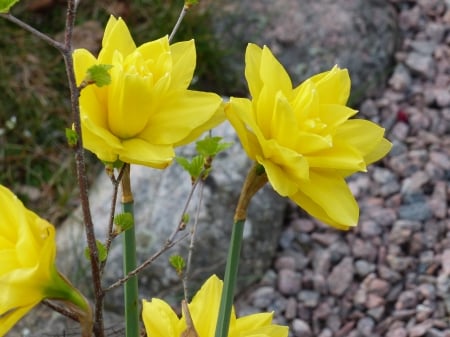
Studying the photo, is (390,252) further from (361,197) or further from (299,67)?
(299,67)

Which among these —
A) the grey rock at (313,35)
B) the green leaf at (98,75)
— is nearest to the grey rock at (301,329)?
the grey rock at (313,35)

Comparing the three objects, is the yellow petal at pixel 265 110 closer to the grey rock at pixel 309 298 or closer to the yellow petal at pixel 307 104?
the yellow petal at pixel 307 104

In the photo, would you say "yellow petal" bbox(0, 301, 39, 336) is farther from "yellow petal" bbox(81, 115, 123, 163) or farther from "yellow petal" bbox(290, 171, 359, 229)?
"yellow petal" bbox(290, 171, 359, 229)

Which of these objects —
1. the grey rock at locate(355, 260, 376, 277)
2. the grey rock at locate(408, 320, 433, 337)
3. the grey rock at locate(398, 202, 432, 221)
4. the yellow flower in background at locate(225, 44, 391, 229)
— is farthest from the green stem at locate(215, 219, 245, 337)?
the grey rock at locate(398, 202, 432, 221)

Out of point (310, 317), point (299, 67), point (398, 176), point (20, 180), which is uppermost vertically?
point (299, 67)

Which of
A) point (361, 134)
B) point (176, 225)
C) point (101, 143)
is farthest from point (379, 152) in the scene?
point (176, 225)

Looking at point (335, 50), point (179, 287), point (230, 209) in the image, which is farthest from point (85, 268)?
point (335, 50)

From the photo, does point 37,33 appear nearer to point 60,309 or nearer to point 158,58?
point 158,58
